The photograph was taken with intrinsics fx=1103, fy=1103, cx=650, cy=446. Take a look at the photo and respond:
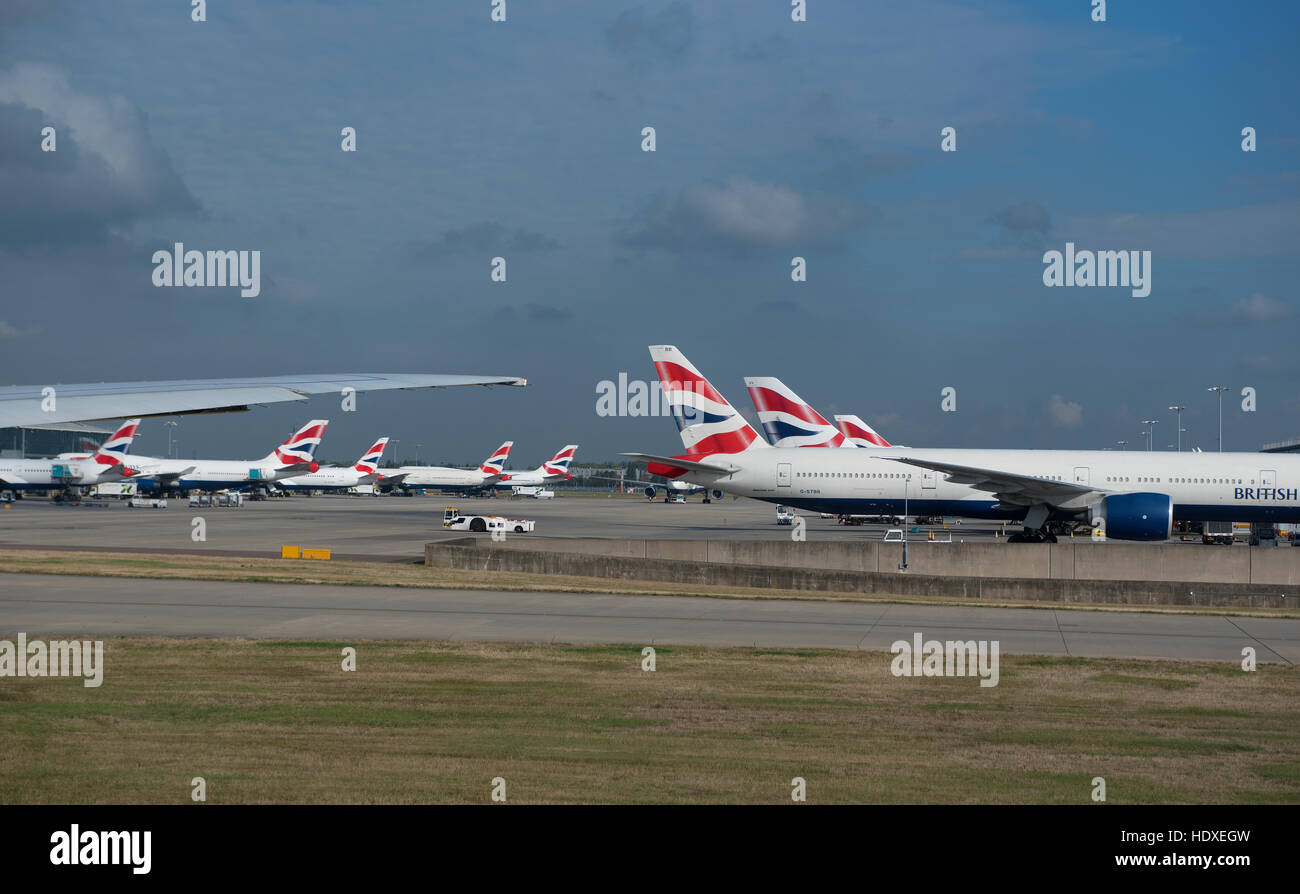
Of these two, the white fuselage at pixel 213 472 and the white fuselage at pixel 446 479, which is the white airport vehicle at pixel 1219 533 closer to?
the white fuselage at pixel 213 472

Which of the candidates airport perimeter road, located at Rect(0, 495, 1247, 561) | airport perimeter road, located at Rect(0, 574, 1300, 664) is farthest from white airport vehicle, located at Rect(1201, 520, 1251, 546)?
airport perimeter road, located at Rect(0, 574, 1300, 664)

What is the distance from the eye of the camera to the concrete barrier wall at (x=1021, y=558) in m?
34.8

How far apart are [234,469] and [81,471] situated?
1432 centimetres

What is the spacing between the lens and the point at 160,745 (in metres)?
10.2

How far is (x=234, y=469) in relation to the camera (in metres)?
112

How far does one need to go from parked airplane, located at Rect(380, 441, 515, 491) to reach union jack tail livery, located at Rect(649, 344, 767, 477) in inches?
3532

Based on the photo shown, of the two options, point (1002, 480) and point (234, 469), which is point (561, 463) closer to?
point (234, 469)

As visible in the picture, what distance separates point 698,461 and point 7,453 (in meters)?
154

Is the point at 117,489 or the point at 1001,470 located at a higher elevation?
the point at 1001,470

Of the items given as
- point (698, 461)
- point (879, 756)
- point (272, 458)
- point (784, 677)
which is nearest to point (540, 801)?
point (879, 756)

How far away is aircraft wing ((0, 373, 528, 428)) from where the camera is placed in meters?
8.45

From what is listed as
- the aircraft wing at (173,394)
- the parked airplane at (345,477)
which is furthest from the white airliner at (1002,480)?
the parked airplane at (345,477)

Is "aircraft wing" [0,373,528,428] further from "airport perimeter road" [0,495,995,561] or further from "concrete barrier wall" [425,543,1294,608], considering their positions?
"airport perimeter road" [0,495,995,561]

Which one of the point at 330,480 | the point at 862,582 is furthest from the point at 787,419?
the point at 330,480
